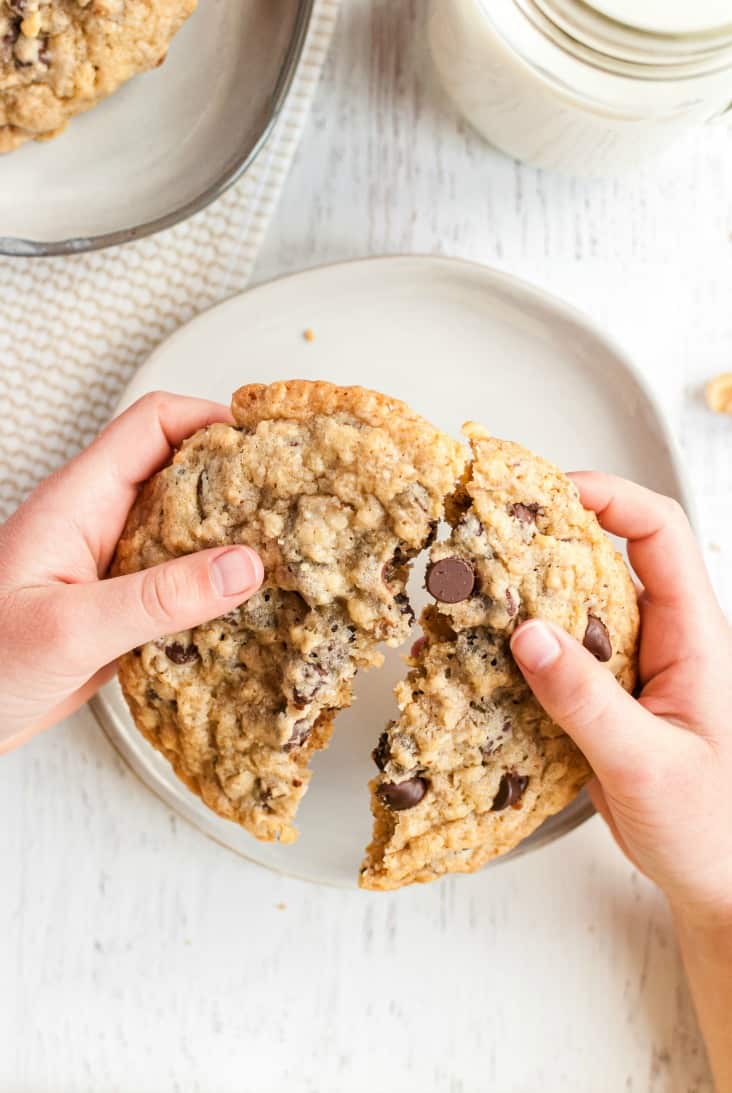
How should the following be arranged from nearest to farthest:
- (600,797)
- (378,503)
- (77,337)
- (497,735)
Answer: (378,503), (497,735), (600,797), (77,337)

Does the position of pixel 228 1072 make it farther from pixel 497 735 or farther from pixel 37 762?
pixel 497 735

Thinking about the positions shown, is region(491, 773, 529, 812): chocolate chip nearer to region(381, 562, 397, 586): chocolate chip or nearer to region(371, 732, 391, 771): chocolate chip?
region(371, 732, 391, 771): chocolate chip

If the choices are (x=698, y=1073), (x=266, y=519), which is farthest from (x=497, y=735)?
(x=698, y=1073)

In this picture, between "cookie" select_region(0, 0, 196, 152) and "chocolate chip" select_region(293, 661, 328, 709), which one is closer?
"chocolate chip" select_region(293, 661, 328, 709)

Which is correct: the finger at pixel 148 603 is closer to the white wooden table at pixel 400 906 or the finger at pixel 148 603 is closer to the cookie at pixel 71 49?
the white wooden table at pixel 400 906

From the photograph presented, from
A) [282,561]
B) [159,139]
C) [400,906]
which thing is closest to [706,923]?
[400,906]

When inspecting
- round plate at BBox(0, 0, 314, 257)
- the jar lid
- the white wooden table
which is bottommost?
the white wooden table

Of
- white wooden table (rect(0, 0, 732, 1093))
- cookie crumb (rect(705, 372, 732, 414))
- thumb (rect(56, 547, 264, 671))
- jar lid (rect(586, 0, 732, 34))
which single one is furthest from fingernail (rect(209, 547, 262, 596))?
cookie crumb (rect(705, 372, 732, 414))
